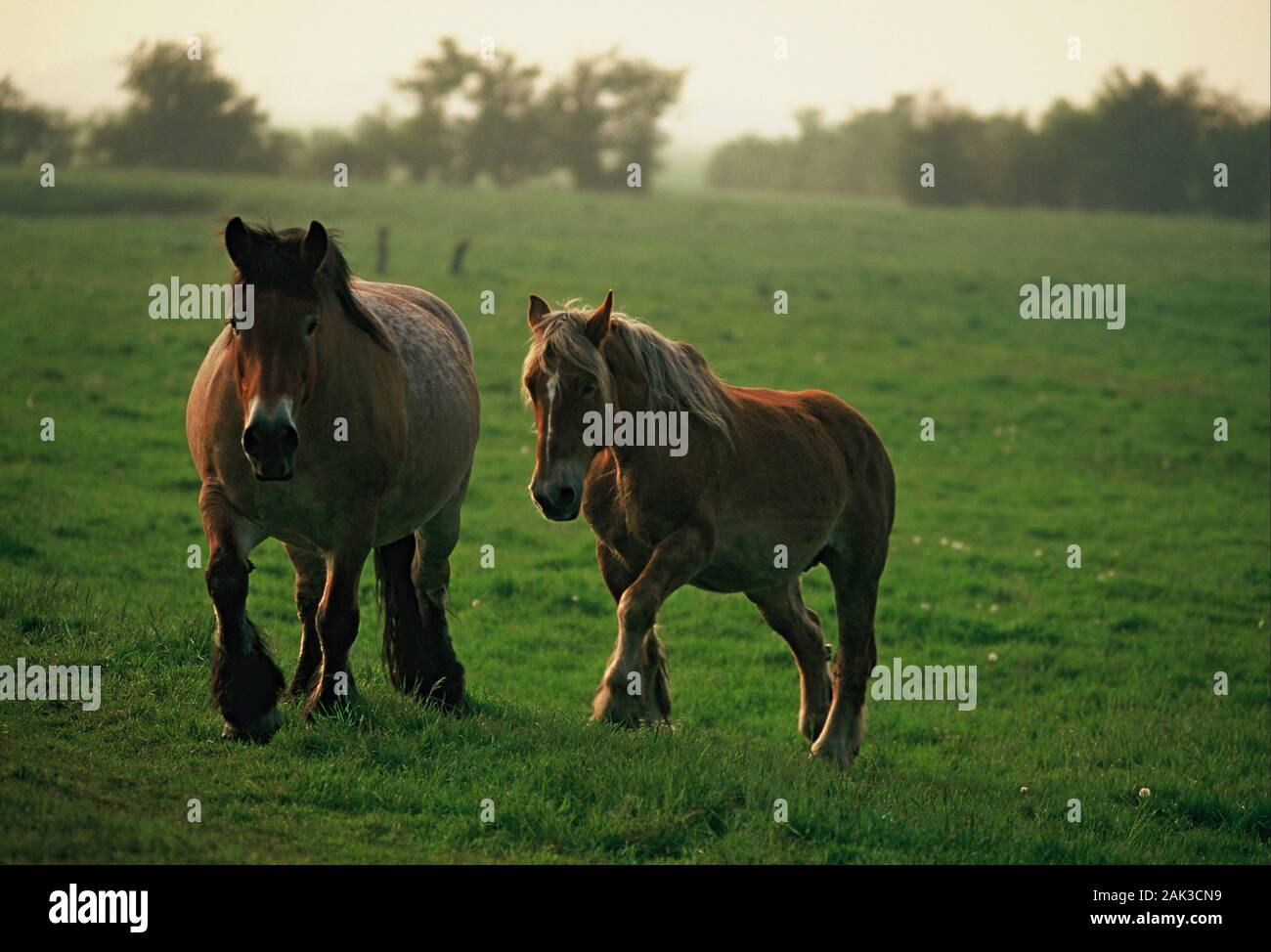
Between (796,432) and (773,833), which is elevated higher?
(796,432)

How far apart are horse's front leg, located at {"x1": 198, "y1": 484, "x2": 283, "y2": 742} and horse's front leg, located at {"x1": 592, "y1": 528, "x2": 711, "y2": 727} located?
70.5 inches

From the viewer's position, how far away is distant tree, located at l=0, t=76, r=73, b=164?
162ft

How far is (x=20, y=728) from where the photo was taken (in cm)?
681

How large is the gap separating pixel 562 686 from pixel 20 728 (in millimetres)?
4772

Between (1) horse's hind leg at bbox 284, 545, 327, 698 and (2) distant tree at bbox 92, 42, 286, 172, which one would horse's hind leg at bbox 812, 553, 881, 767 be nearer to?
(1) horse's hind leg at bbox 284, 545, 327, 698

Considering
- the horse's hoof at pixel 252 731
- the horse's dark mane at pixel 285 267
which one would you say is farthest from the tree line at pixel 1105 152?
the horse's hoof at pixel 252 731

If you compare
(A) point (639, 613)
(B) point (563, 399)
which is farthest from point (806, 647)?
(B) point (563, 399)

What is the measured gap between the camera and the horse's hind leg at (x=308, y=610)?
8.08m

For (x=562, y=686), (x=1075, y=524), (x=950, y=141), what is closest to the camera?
(x=562, y=686)

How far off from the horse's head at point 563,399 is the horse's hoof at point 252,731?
1847 millimetres

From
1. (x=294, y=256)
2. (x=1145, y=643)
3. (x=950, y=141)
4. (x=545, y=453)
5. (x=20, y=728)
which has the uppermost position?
(x=950, y=141)

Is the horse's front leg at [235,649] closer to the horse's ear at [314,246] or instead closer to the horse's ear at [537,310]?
the horse's ear at [314,246]
